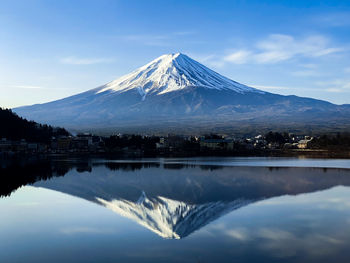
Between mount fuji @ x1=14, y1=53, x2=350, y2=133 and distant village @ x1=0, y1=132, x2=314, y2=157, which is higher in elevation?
mount fuji @ x1=14, y1=53, x2=350, y2=133

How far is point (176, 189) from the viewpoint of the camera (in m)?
16.8

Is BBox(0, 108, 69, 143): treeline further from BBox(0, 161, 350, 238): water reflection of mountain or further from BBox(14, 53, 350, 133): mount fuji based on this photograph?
BBox(14, 53, 350, 133): mount fuji

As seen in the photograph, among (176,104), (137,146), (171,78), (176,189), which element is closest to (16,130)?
(137,146)

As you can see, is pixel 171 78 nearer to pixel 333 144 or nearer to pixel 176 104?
pixel 176 104

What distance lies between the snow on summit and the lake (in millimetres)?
118518

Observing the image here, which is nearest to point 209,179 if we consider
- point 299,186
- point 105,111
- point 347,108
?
point 299,186

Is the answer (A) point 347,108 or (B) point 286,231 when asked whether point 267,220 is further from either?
(A) point 347,108

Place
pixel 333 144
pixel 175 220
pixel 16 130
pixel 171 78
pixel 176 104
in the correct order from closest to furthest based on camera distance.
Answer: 1. pixel 175 220
2. pixel 16 130
3. pixel 333 144
4. pixel 176 104
5. pixel 171 78

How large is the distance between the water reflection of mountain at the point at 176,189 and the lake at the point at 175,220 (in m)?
0.03

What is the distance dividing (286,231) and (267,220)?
3.98ft

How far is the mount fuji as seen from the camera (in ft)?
378

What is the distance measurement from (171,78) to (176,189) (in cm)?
12784

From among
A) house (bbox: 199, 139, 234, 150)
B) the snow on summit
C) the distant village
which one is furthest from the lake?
the snow on summit

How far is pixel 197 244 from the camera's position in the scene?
877 cm
